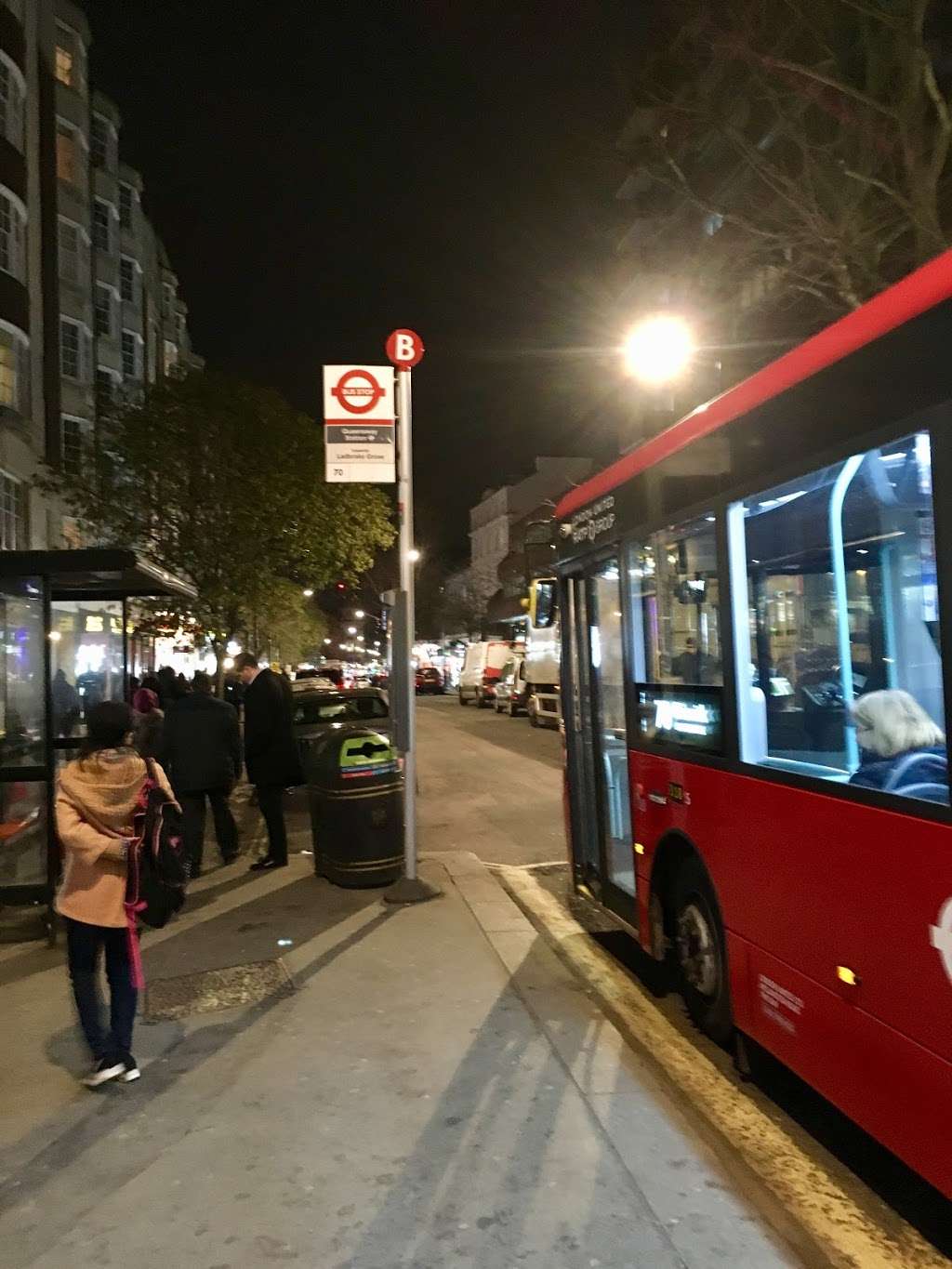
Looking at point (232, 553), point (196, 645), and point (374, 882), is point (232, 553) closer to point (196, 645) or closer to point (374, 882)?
point (196, 645)

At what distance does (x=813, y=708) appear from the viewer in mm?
3787

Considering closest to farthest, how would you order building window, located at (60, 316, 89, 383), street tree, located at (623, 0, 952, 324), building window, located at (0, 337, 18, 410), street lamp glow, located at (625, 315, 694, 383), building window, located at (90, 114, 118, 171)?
street tree, located at (623, 0, 952, 324) → street lamp glow, located at (625, 315, 694, 383) → building window, located at (0, 337, 18, 410) → building window, located at (60, 316, 89, 383) → building window, located at (90, 114, 118, 171)

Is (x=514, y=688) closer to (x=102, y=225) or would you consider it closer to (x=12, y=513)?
(x=12, y=513)

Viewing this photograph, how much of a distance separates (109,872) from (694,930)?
291cm

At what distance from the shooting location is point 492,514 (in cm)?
8138

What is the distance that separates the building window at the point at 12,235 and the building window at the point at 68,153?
6.83 m

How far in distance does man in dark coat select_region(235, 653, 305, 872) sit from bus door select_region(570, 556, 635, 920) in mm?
2806

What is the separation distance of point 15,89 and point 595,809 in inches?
946

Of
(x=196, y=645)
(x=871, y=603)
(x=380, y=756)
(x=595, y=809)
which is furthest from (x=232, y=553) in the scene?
(x=871, y=603)

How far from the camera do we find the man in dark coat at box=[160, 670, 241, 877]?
27.2 feet

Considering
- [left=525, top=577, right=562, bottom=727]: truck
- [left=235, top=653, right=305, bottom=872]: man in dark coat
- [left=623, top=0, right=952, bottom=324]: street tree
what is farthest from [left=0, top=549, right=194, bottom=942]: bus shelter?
[left=525, top=577, right=562, bottom=727]: truck

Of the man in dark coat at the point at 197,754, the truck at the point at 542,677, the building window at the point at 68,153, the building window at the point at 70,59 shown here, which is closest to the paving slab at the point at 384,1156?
the man in dark coat at the point at 197,754

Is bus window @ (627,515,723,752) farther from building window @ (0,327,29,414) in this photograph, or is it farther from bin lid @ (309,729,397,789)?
building window @ (0,327,29,414)

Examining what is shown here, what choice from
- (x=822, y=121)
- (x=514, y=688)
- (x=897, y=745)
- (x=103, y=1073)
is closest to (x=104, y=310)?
(x=514, y=688)
